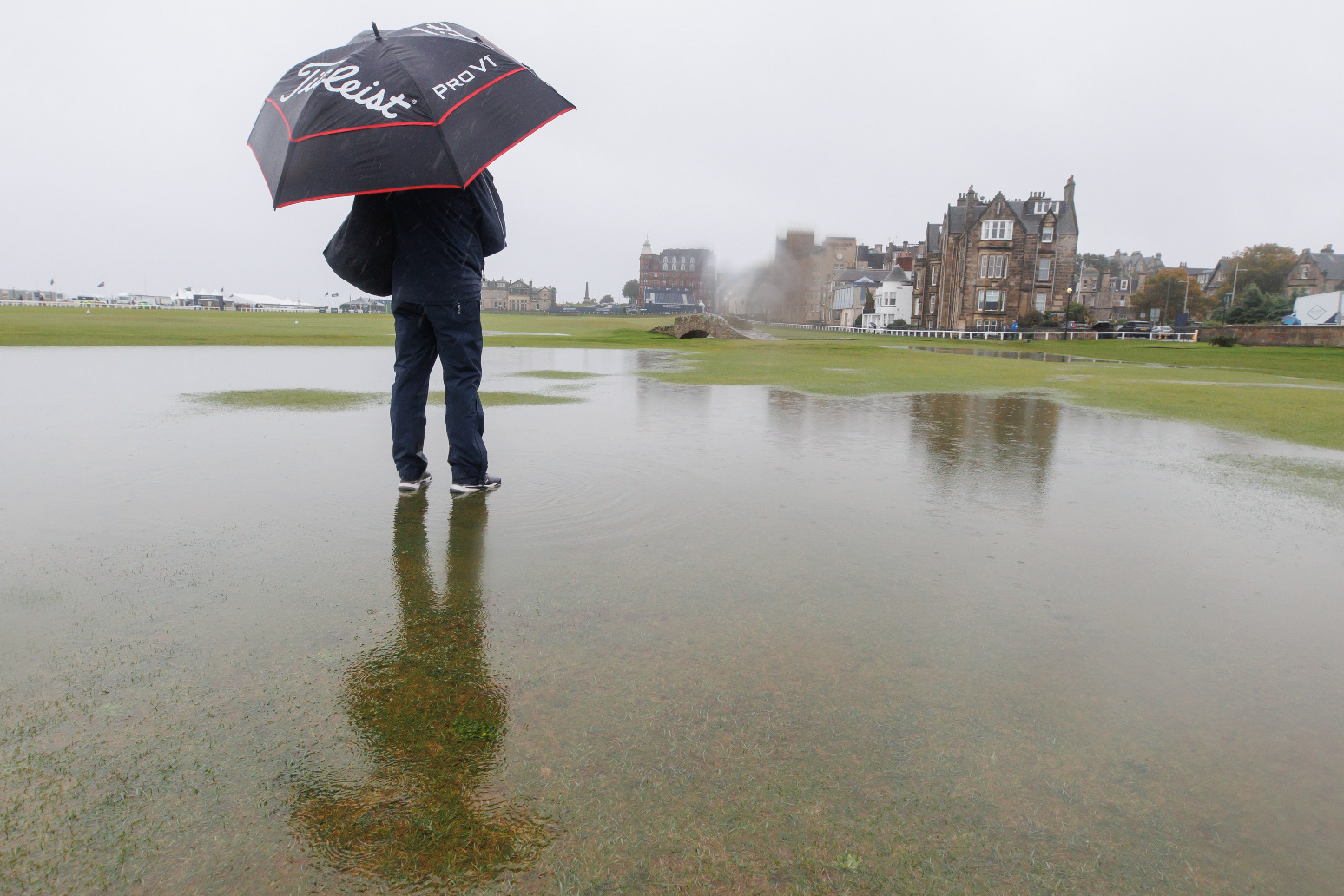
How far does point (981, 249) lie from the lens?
2557 inches

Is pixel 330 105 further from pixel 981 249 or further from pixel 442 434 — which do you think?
pixel 981 249

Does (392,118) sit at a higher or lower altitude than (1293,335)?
lower

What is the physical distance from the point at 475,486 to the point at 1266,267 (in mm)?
117192

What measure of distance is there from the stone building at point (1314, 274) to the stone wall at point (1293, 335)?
214 ft

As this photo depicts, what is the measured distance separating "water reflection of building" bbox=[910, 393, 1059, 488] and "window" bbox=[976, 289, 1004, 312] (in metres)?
59.1

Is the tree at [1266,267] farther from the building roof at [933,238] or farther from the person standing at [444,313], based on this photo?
the person standing at [444,313]

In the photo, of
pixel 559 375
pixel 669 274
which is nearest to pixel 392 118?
pixel 559 375

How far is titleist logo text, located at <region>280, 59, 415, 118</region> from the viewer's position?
4.26 metres

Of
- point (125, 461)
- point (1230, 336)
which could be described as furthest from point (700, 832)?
point (1230, 336)

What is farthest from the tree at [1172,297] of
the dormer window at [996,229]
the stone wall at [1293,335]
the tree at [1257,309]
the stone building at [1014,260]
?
the stone wall at [1293,335]

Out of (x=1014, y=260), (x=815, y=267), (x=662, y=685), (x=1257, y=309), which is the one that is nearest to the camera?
(x=662, y=685)

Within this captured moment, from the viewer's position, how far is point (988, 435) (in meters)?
7.64

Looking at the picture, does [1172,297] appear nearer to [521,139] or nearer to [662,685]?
[521,139]

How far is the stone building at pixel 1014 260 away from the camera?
63.9m
